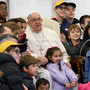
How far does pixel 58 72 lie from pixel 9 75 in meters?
2.53

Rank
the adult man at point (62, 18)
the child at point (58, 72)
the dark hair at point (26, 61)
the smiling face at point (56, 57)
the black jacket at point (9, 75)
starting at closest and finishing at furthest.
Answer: the black jacket at point (9, 75) → the dark hair at point (26, 61) → the child at point (58, 72) → the smiling face at point (56, 57) → the adult man at point (62, 18)

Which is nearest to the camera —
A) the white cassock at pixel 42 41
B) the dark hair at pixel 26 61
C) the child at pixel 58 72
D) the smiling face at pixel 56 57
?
the dark hair at pixel 26 61

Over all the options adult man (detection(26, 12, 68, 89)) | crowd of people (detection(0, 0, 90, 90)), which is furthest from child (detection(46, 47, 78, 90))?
adult man (detection(26, 12, 68, 89))

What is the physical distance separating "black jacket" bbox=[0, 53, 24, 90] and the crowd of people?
0.38m

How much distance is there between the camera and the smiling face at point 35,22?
20.5 feet

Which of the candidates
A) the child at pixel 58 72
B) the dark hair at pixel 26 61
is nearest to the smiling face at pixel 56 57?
the child at pixel 58 72

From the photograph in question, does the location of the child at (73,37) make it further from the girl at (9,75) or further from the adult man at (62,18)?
the girl at (9,75)

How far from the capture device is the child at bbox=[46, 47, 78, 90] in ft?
18.5

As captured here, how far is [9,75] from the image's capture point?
3244mm

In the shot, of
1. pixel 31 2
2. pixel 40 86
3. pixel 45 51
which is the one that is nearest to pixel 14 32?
pixel 40 86

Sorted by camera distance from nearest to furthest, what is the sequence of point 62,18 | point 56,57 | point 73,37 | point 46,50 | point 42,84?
point 42,84, point 56,57, point 46,50, point 73,37, point 62,18

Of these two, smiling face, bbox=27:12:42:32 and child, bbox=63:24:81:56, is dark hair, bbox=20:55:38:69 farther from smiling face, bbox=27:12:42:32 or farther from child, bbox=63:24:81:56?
child, bbox=63:24:81:56

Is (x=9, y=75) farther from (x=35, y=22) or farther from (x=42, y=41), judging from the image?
(x=42, y=41)

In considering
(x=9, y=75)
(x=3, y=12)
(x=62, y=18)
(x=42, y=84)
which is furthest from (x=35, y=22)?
Answer: (x=9, y=75)
